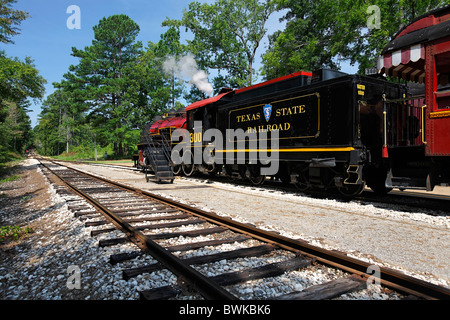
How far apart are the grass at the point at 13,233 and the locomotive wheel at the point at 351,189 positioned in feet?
24.9

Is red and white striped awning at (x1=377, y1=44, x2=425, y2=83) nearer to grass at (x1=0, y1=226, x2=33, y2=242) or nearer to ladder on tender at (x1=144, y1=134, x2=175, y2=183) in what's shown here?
grass at (x1=0, y1=226, x2=33, y2=242)

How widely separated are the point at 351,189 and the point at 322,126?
77.4 inches

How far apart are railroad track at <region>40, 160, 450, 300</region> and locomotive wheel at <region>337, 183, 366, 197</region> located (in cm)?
440

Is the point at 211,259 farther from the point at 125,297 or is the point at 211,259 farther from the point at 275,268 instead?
the point at 125,297

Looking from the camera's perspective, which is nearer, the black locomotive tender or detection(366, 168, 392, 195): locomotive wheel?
the black locomotive tender

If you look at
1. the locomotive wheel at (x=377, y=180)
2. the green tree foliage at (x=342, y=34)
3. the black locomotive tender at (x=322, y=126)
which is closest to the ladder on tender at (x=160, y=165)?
the black locomotive tender at (x=322, y=126)

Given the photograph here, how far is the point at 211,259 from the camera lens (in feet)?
11.3

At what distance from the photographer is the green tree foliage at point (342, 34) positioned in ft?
47.3

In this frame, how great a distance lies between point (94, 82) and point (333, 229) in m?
45.4

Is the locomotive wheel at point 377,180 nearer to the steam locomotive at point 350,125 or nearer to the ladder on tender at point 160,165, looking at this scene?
the steam locomotive at point 350,125

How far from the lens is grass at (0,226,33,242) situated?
16.0ft

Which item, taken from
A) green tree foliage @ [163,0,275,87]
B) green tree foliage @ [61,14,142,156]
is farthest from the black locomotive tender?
green tree foliage @ [61,14,142,156]

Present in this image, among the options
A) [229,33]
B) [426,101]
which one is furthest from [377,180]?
[229,33]

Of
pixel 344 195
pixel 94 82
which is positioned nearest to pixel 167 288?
pixel 344 195
